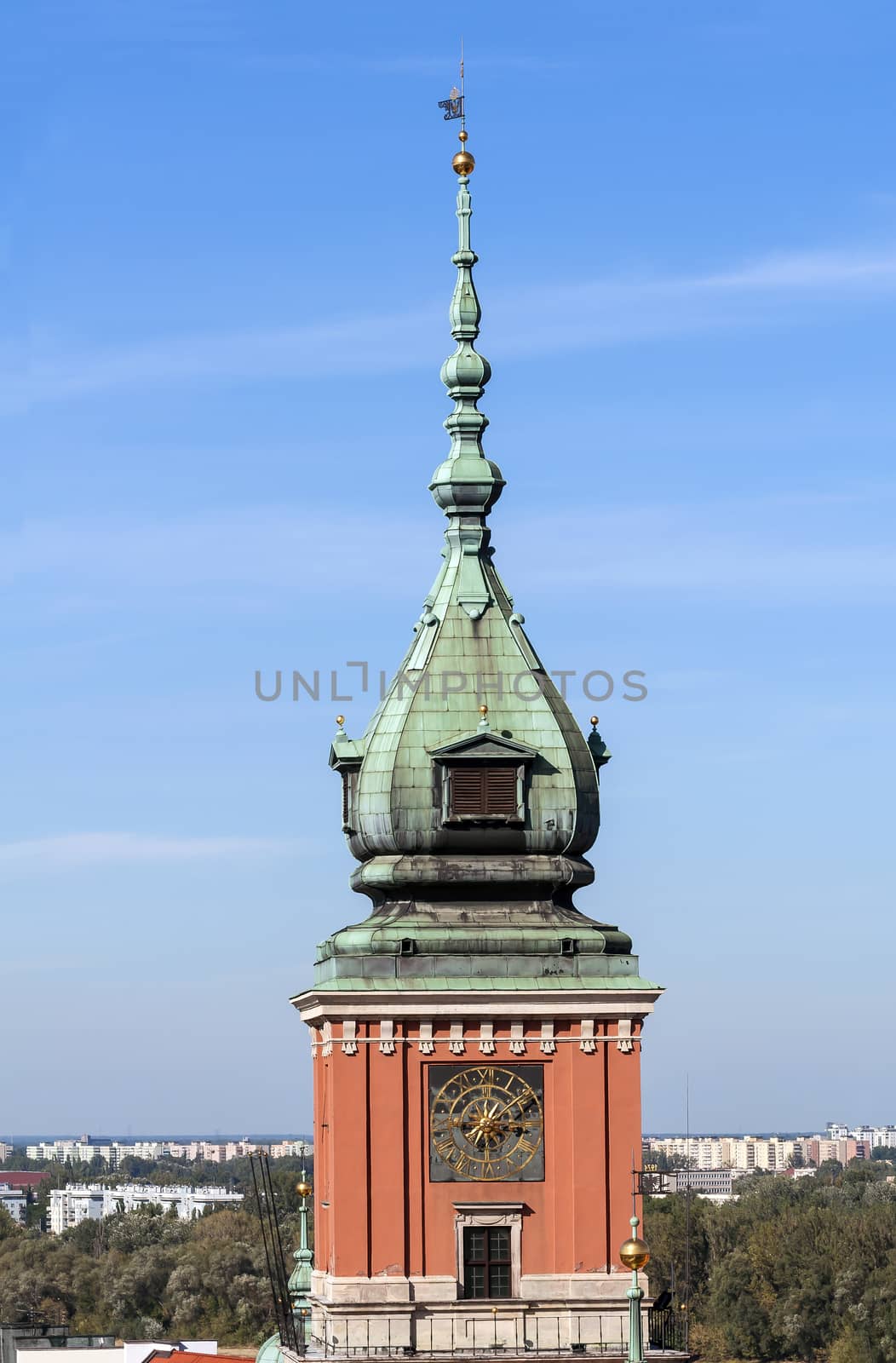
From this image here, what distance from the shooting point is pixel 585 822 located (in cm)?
6325

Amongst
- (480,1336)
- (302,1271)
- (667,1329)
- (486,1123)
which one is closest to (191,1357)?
(302,1271)

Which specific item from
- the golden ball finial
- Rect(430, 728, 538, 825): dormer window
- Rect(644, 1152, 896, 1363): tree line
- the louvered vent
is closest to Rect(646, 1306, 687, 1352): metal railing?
the golden ball finial

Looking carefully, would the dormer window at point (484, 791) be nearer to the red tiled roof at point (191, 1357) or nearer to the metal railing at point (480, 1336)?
the metal railing at point (480, 1336)

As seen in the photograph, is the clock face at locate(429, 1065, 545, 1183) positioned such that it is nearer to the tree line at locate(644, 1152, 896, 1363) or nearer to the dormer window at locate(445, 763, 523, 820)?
the dormer window at locate(445, 763, 523, 820)

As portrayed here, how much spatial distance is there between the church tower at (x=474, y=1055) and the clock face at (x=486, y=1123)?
1.5 inches

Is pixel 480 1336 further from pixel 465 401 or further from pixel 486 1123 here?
pixel 465 401

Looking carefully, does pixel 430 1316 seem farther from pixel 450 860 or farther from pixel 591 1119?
pixel 450 860

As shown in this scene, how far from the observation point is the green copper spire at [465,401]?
66.1 m

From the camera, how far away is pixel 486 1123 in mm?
61062

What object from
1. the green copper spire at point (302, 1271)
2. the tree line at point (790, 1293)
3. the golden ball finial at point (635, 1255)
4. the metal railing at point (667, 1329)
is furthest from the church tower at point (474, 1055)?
the tree line at point (790, 1293)

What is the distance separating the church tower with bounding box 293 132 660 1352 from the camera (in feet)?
198

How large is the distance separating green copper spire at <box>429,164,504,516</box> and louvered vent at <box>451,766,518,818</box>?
248 inches

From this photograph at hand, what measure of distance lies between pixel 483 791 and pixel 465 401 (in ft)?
30.2

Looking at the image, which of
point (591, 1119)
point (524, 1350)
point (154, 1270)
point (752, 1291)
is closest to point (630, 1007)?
point (591, 1119)
